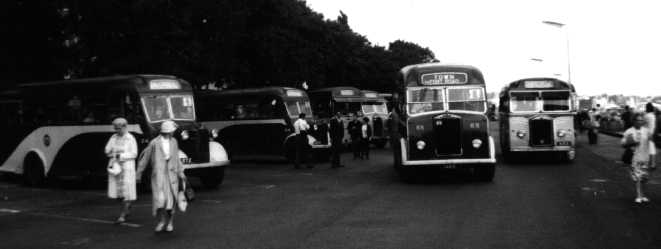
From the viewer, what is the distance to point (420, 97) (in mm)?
18938

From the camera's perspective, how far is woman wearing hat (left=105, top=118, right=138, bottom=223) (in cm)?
1250

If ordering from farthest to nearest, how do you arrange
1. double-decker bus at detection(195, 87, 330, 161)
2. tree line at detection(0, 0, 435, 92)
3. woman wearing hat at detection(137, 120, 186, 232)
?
tree line at detection(0, 0, 435, 92) < double-decker bus at detection(195, 87, 330, 161) < woman wearing hat at detection(137, 120, 186, 232)

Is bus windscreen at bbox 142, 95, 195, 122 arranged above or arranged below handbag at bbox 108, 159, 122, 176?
above

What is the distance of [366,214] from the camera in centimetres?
1277

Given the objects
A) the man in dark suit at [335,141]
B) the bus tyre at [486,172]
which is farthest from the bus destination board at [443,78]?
the man in dark suit at [335,141]

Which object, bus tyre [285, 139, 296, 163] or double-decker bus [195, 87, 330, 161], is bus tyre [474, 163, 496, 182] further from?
bus tyre [285, 139, 296, 163]

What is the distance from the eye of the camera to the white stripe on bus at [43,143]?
19281 mm

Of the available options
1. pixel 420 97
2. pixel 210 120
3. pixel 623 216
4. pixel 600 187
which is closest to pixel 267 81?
pixel 210 120

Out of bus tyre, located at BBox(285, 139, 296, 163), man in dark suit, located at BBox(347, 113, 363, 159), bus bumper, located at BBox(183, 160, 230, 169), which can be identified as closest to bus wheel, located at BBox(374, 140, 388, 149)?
man in dark suit, located at BBox(347, 113, 363, 159)

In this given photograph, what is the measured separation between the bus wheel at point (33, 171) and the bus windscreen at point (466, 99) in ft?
35.8

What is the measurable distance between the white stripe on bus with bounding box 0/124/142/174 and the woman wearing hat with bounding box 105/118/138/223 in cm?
584

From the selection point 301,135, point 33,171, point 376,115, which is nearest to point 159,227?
point 33,171

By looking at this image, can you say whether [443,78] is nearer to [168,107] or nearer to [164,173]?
[168,107]

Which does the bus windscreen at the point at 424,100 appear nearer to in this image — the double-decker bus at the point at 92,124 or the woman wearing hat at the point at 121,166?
the double-decker bus at the point at 92,124
